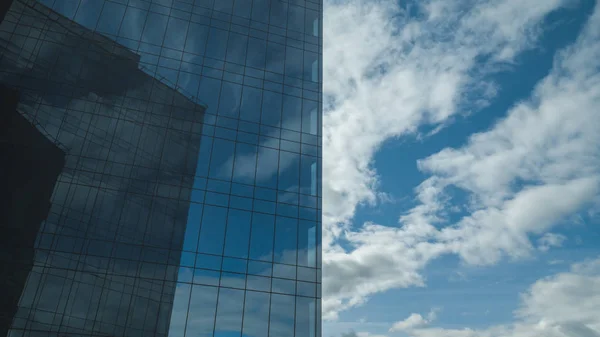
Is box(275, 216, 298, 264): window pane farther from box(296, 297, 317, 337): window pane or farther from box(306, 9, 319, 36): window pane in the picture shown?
box(306, 9, 319, 36): window pane

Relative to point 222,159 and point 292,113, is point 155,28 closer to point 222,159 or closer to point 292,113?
point 222,159

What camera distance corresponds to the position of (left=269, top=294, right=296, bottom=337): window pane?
3100cm

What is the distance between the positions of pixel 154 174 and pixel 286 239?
37.4 ft

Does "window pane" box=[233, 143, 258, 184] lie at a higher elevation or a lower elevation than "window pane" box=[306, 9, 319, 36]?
lower

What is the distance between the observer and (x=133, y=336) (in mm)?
28500

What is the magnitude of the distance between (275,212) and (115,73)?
17.4 metres

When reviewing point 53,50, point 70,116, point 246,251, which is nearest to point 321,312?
point 246,251

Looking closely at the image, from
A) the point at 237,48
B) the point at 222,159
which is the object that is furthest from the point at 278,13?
the point at 222,159

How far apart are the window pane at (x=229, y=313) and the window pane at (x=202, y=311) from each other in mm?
443

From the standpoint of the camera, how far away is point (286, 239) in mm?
34094

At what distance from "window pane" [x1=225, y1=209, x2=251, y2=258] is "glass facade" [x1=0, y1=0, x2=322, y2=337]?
11cm

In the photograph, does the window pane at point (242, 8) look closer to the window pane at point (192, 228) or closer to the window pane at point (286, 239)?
the window pane at point (192, 228)

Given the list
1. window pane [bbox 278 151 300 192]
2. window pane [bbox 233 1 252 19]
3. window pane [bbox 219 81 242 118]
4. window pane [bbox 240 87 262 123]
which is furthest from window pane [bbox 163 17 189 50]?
window pane [bbox 278 151 300 192]

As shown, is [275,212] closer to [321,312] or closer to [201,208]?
[201,208]
